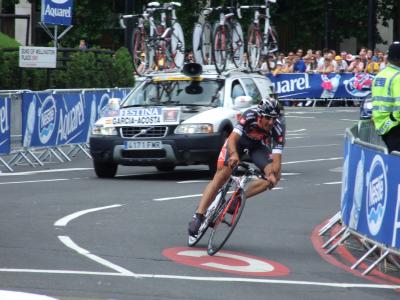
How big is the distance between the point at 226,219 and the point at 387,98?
1.98 meters

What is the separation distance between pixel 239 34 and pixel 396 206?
1295cm

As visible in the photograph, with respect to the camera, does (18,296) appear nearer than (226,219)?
Yes

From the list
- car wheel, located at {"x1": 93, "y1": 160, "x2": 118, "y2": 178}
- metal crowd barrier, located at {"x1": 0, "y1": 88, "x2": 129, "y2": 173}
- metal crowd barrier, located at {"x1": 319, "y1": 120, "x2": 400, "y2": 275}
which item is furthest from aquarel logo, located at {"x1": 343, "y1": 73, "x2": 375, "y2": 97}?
metal crowd barrier, located at {"x1": 319, "y1": 120, "x2": 400, "y2": 275}

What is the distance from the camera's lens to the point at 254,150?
12.9 m

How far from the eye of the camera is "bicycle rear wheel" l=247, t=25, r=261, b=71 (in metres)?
24.2

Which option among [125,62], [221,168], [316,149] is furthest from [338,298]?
[125,62]

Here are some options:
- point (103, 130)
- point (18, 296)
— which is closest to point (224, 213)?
point (18, 296)

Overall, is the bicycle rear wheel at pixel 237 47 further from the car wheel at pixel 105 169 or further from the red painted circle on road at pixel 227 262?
the red painted circle on road at pixel 227 262

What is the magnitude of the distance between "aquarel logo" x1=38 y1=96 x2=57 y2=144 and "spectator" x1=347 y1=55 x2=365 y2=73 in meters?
21.5

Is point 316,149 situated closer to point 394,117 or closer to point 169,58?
point 169,58

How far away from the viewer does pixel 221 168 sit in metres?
12.5

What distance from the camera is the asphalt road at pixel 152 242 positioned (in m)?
10.0

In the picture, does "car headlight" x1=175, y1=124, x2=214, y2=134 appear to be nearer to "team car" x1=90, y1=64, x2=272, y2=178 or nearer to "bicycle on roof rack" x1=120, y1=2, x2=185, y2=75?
"team car" x1=90, y1=64, x2=272, y2=178

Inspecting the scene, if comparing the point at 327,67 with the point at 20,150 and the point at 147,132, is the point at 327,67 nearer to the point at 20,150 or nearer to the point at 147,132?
the point at 20,150
